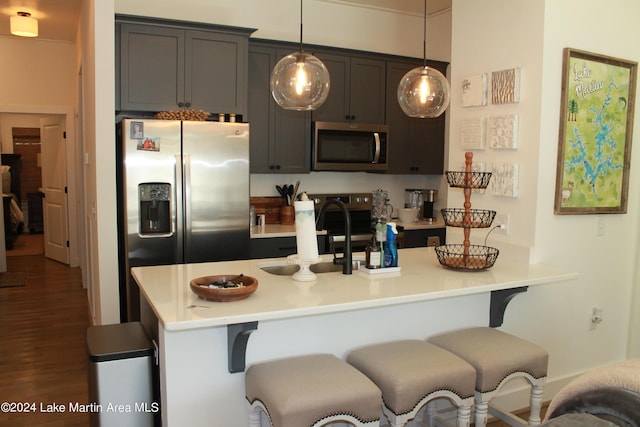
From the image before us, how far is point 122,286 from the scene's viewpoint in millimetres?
3752

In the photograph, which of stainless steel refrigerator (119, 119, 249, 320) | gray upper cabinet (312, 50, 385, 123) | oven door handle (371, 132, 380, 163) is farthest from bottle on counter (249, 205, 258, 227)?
oven door handle (371, 132, 380, 163)

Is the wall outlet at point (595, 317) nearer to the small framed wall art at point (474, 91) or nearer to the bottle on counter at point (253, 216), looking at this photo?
the small framed wall art at point (474, 91)

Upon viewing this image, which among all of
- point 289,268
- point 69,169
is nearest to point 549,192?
point 289,268

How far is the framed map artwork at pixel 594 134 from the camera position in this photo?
2.98m

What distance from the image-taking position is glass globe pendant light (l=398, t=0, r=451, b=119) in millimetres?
2738

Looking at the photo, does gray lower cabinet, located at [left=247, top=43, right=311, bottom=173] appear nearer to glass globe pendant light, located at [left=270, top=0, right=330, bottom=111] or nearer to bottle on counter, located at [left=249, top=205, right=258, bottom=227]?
bottle on counter, located at [left=249, top=205, right=258, bottom=227]

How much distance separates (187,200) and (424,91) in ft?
6.16

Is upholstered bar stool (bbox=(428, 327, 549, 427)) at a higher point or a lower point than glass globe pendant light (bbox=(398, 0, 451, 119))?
lower

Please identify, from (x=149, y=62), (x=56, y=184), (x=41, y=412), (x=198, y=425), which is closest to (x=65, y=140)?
(x=56, y=184)

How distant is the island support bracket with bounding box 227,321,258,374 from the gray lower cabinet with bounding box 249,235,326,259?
203cm

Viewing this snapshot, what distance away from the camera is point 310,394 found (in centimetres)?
179

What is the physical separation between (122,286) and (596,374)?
3510mm

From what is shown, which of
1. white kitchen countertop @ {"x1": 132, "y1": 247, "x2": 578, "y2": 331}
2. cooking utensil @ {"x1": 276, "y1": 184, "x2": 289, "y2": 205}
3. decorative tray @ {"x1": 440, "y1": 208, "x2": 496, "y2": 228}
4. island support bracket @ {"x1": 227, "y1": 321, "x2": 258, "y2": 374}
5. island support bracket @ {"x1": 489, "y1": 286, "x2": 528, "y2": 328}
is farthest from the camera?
cooking utensil @ {"x1": 276, "y1": 184, "x2": 289, "y2": 205}

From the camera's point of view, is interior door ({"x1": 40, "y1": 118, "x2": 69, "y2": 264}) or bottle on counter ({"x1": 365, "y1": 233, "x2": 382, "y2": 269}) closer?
bottle on counter ({"x1": 365, "y1": 233, "x2": 382, "y2": 269})
